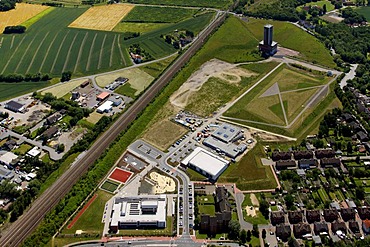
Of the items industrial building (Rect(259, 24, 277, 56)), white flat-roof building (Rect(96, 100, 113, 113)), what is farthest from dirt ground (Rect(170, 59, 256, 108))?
white flat-roof building (Rect(96, 100, 113, 113))

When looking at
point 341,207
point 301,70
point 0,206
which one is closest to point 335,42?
point 301,70

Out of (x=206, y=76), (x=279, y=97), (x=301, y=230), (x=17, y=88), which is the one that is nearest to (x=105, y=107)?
(x=17, y=88)

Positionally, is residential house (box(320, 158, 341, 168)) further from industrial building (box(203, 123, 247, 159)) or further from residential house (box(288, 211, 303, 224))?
industrial building (box(203, 123, 247, 159))

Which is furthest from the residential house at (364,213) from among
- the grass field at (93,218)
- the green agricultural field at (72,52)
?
the green agricultural field at (72,52)

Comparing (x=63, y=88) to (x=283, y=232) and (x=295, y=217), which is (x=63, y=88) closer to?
(x=295, y=217)

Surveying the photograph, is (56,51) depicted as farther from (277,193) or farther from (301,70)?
(277,193)
